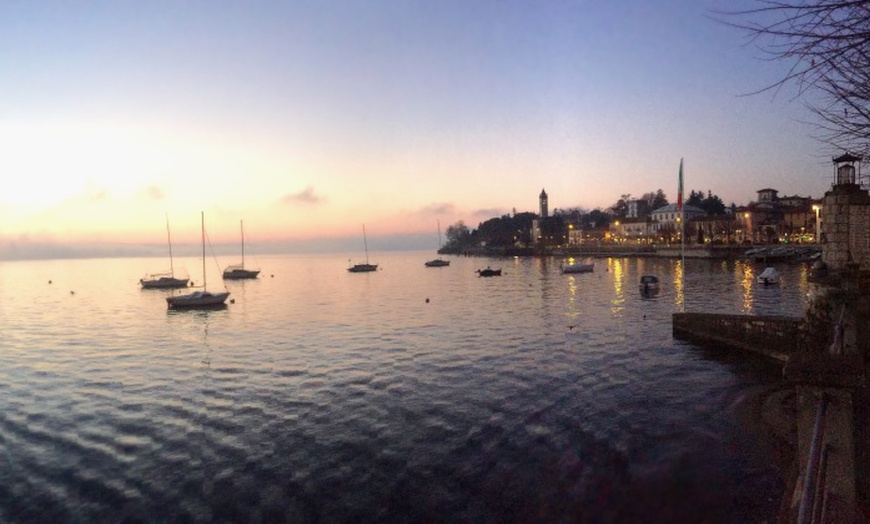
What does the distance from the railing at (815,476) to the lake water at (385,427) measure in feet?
3.11

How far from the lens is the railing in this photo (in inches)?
153

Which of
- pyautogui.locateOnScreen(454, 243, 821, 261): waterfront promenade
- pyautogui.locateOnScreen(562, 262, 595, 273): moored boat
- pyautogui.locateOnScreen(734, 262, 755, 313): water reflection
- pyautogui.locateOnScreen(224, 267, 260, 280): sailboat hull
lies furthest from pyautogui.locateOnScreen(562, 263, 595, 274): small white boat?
pyautogui.locateOnScreen(224, 267, 260, 280): sailboat hull

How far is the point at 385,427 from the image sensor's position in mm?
18109

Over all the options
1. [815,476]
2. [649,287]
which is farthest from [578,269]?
[815,476]

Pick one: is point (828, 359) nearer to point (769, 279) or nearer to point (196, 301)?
point (196, 301)

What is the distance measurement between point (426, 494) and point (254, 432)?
742cm

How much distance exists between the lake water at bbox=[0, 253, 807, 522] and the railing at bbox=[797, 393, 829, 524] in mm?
946

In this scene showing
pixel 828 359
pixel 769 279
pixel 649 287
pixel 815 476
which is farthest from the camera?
pixel 769 279

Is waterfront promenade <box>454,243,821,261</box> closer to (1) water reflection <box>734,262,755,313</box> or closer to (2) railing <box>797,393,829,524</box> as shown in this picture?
(1) water reflection <box>734,262,755,313</box>

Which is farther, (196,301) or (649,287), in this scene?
(649,287)

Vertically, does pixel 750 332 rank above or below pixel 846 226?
below

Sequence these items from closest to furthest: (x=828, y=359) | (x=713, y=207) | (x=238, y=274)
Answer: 1. (x=828, y=359)
2. (x=238, y=274)
3. (x=713, y=207)

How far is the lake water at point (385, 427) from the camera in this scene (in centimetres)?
1281

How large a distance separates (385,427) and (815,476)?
1480 centimetres
